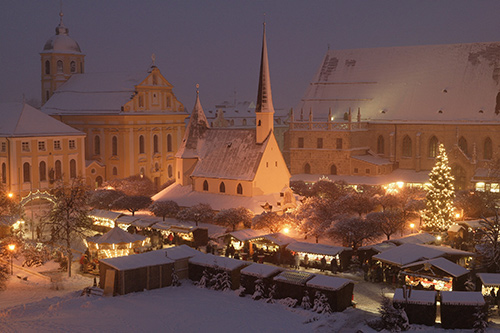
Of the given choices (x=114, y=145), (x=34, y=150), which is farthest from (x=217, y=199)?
(x=114, y=145)

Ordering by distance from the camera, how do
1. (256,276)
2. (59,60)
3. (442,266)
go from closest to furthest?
(256,276)
(442,266)
(59,60)

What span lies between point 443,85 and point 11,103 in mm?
45398

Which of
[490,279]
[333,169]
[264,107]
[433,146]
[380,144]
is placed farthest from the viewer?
[380,144]

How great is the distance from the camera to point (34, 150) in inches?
2648

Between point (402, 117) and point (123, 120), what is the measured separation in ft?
102

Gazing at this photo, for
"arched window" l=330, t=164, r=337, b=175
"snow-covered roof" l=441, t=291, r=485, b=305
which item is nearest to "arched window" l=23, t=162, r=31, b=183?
"arched window" l=330, t=164, r=337, b=175

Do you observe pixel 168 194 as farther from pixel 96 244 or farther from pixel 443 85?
pixel 443 85

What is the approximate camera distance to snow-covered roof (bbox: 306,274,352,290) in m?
30.6

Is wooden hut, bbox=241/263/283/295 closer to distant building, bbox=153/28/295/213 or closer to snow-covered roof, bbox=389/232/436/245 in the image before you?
snow-covered roof, bbox=389/232/436/245

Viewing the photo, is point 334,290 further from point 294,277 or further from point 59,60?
point 59,60

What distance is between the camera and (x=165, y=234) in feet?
159

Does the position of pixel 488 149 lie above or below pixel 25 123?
below

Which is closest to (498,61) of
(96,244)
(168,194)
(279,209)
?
(279,209)

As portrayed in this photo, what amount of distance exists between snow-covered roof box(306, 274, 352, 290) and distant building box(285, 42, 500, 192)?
3604 centimetres
